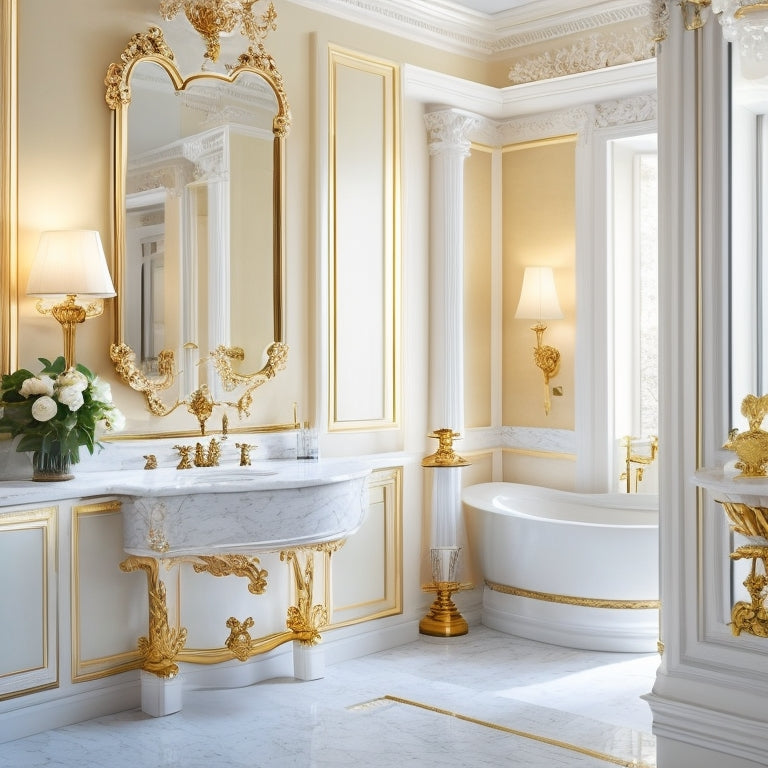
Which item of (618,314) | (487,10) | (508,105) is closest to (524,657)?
(618,314)

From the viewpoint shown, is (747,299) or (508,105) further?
(508,105)

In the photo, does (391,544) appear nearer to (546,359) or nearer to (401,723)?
(401,723)

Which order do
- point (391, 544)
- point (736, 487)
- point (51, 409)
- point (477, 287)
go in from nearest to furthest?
point (736, 487)
point (51, 409)
point (391, 544)
point (477, 287)

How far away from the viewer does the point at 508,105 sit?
5309 millimetres

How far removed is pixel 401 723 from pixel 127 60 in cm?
263

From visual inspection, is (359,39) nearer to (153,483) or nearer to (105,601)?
(153,483)

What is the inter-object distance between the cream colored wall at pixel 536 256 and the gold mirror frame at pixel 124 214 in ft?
5.20

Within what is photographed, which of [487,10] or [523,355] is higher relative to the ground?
[487,10]

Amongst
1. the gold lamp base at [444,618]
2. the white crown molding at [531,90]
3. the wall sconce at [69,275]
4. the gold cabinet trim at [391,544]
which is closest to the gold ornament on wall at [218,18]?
the white crown molding at [531,90]

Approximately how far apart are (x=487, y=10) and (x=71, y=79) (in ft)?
7.55

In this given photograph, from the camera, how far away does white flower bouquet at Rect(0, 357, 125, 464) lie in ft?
11.2

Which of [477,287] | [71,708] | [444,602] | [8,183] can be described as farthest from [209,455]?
[477,287]

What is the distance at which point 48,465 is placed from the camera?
3516 mm

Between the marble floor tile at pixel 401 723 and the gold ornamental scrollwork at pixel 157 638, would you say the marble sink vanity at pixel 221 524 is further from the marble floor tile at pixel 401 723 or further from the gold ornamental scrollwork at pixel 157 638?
the marble floor tile at pixel 401 723
